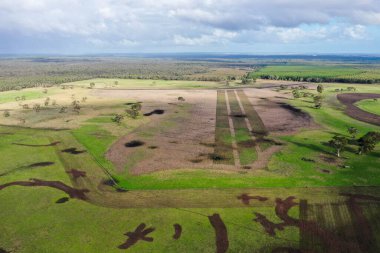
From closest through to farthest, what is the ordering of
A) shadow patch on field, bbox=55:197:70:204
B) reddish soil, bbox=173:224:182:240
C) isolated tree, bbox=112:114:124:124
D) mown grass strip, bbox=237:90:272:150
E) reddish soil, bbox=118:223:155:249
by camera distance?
reddish soil, bbox=118:223:155:249 → reddish soil, bbox=173:224:182:240 → shadow patch on field, bbox=55:197:70:204 → mown grass strip, bbox=237:90:272:150 → isolated tree, bbox=112:114:124:124

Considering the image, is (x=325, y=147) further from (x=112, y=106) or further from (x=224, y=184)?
(x=112, y=106)

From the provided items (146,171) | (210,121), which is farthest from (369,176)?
(210,121)

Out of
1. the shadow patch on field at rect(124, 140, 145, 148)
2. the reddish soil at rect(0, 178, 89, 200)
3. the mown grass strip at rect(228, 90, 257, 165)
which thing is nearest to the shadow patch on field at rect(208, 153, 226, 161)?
the mown grass strip at rect(228, 90, 257, 165)

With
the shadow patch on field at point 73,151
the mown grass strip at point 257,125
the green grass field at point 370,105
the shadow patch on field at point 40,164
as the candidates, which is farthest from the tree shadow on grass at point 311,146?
the green grass field at point 370,105

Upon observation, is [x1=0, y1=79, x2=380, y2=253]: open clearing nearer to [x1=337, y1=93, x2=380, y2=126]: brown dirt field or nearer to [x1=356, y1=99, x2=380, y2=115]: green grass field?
[x1=337, y1=93, x2=380, y2=126]: brown dirt field

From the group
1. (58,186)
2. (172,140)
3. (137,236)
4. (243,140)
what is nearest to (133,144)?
(172,140)
